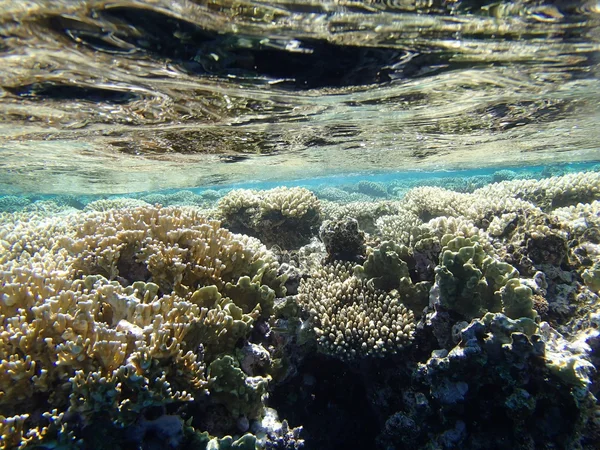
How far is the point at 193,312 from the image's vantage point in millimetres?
3523

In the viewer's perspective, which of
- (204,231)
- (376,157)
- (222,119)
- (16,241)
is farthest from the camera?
(376,157)

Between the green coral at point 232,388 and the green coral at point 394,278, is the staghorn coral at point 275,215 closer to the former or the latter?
the green coral at point 394,278

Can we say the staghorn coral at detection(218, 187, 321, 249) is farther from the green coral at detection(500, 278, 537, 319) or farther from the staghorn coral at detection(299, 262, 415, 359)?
the green coral at detection(500, 278, 537, 319)

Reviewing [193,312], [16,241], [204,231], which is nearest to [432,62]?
[204,231]

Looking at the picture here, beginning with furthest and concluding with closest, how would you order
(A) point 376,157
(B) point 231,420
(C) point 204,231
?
(A) point 376,157, (C) point 204,231, (B) point 231,420

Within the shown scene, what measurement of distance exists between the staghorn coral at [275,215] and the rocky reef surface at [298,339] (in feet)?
7.76

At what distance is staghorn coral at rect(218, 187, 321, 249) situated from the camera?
8117 mm

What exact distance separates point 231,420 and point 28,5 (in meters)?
5.93

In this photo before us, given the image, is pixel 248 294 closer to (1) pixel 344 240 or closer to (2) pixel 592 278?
(1) pixel 344 240

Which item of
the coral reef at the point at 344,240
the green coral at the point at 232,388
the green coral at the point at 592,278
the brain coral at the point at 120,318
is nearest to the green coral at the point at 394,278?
the coral reef at the point at 344,240

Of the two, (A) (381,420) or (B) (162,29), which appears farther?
(B) (162,29)

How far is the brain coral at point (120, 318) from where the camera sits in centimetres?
268

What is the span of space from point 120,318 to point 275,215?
512 cm

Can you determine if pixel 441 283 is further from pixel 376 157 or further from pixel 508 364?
pixel 376 157
